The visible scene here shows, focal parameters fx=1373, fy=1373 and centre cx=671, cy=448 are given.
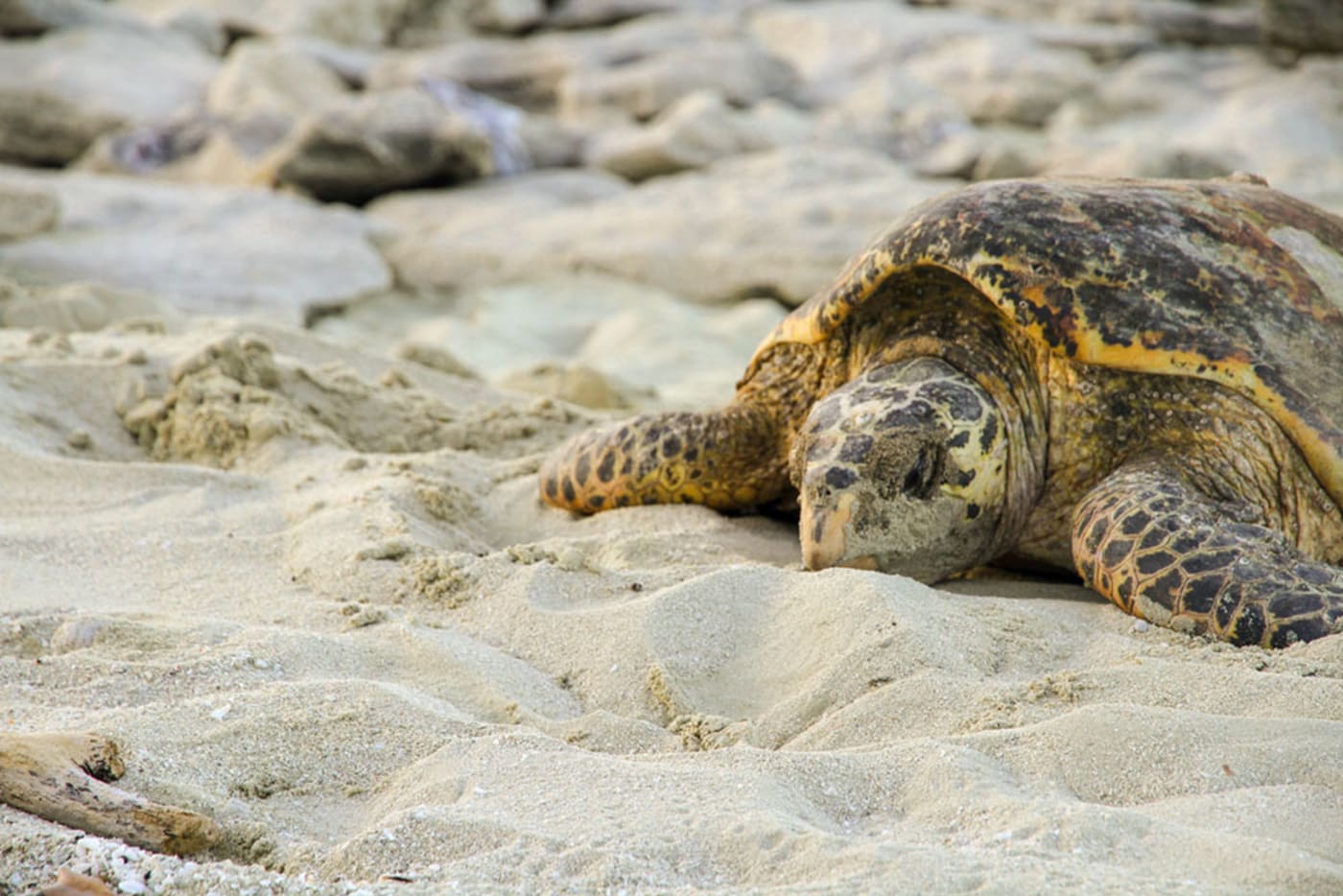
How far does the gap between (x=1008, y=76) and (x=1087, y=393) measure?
34.5 feet

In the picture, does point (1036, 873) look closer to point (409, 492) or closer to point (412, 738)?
point (412, 738)

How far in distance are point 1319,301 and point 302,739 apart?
258cm

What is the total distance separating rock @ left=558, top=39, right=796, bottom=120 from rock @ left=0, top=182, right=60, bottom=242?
6.47 metres

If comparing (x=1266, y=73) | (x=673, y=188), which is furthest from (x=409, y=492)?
(x=1266, y=73)

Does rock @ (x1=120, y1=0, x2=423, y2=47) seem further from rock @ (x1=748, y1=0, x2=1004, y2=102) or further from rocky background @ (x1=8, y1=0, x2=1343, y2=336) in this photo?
rock @ (x1=748, y1=0, x2=1004, y2=102)

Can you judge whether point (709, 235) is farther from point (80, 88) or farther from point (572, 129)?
point (80, 88)

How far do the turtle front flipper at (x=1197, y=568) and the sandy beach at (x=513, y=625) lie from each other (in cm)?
7

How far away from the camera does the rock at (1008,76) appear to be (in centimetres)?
1274

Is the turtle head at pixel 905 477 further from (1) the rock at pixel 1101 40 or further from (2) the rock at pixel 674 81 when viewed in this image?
(1) the rock at pixel 1101 40

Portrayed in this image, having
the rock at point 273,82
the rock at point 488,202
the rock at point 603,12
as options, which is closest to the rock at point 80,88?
→ the rock at point 273,82

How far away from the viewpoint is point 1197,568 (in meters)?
2.71

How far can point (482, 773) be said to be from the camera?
1920 mm

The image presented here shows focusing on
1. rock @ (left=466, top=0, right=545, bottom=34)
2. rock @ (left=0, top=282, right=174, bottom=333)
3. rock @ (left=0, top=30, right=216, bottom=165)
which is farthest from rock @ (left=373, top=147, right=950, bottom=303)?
rock @ (left=466, top=0, right=545, bottom=34)

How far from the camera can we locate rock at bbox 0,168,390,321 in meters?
7.18
